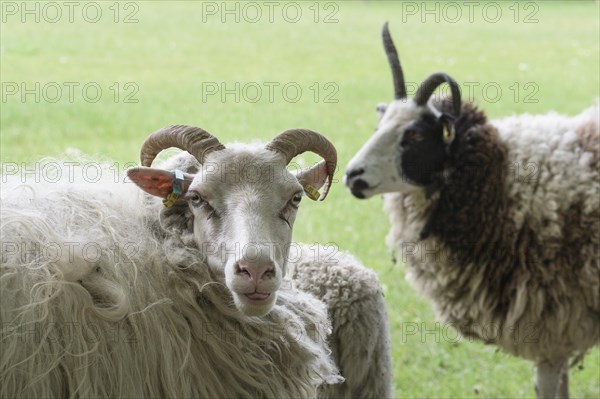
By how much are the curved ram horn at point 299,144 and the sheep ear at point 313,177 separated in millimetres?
37

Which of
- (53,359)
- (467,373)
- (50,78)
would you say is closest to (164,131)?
(53,359)

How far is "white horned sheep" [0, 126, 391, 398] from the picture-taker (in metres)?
2.42

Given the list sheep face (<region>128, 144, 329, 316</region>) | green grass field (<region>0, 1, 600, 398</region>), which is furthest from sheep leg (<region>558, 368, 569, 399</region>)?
sheep face (<region>128, 144, 329, 316</region>)

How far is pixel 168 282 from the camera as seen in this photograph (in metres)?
2.68

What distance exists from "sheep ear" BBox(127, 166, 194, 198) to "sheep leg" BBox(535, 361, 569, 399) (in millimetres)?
2699

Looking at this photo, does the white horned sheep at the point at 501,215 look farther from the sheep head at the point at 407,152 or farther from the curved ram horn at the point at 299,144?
the curved ram horn at the point at 299,144

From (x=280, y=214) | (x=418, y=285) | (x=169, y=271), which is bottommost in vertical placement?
(x=418, y=285)

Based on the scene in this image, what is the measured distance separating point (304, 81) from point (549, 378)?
8.80m

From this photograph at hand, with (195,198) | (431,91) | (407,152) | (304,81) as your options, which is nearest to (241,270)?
(195,198)

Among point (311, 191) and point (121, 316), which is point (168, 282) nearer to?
point (121, 316)

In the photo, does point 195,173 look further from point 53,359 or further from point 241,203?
point 53,359

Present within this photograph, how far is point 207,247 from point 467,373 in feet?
9.19

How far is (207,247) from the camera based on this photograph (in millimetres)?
2648

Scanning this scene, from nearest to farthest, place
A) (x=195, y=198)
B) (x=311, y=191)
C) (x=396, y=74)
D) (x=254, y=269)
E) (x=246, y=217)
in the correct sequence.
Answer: (x=254, y=269) → (x=246, y=217) → (x=195, y=198) → (x=311, y=191) → (x=396, y=74)
